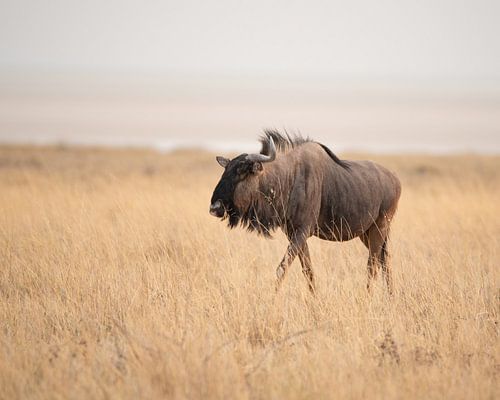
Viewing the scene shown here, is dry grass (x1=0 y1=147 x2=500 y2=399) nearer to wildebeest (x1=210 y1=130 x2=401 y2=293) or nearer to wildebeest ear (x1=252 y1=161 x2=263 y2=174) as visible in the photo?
wildebeest (x1=210 y1=130 x2=401 y2=293)

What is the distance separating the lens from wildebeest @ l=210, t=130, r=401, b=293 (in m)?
6.74

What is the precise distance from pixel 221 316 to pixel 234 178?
5.15 feet

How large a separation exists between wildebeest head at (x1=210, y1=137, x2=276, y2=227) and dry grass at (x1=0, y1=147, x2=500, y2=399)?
0.59 meters

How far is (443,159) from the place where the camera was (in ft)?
87.0

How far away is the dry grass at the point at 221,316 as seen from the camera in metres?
4.34

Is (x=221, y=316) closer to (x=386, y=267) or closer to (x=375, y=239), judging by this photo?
A: (x=386, y=267)

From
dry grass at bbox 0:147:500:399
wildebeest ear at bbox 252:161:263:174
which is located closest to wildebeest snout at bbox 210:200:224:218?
wildebeest ear at bbox 252:161:263:174

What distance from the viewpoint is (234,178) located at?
6.69 metres

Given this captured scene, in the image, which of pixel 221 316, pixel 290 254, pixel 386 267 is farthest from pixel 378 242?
pixel 221 316

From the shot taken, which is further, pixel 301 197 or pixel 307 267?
pixel 301 197

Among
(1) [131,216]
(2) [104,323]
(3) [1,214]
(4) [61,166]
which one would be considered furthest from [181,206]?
(4) [61,166]

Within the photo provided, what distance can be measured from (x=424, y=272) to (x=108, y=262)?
350 cm

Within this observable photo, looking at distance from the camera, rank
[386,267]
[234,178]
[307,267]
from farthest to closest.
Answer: [386,267] < [307,267] < [234,178]

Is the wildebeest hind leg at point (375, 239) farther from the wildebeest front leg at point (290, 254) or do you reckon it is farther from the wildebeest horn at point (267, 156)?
the wildebeest horn at point (267, 156)
